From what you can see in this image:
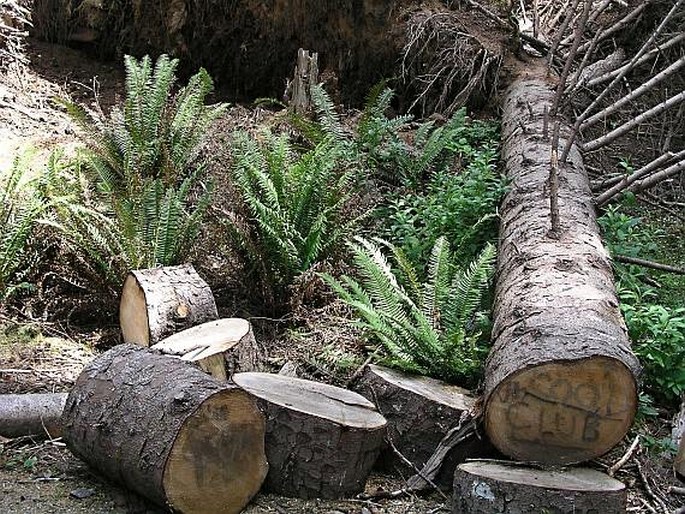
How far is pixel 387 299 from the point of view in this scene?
14.9ft

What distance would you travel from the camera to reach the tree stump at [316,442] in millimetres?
3684

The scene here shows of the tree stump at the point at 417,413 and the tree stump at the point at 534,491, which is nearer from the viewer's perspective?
the tree stump at the point at 534,491

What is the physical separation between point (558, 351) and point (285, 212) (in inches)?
92.4

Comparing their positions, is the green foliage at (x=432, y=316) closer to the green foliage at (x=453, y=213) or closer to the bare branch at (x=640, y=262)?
the green foliage at (x=453, y=213)

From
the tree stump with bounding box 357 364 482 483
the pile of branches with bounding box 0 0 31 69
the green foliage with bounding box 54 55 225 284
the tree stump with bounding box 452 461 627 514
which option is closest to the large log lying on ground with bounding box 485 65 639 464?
the tree stump with bounding box 452 461 627 514

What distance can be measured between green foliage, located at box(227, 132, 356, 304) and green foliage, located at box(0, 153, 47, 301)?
1.25 m

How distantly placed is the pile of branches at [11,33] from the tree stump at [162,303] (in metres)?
3.55

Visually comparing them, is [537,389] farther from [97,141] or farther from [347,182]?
[97,141]

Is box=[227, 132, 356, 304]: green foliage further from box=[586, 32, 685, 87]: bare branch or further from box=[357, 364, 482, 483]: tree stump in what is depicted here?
box=[586, 32, 685, 87]: bare branch

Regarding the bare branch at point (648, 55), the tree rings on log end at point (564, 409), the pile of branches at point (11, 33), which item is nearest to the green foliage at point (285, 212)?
the tree rings on log end at point (564, 409)

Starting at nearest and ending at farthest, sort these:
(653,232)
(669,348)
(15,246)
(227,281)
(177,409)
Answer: (177,409)
(669,348)
(15,246)
(227,281)
(653,232)

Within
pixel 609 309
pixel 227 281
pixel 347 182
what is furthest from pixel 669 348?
pixel 227 281

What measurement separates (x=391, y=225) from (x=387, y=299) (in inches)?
60.4

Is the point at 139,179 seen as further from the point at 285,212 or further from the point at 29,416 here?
the point at 29,416
